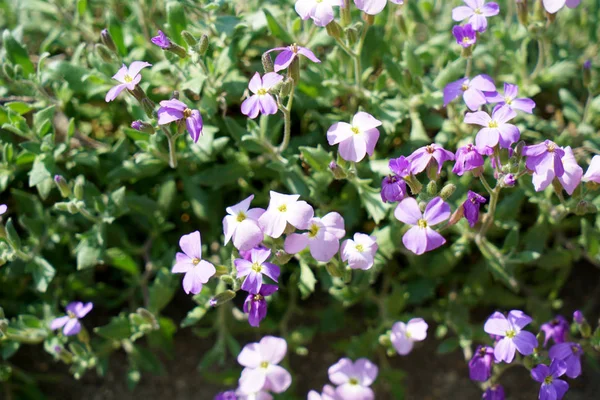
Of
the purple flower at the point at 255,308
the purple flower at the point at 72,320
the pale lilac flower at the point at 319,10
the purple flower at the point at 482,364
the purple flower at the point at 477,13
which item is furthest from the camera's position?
the purple flower at the point at 72,320

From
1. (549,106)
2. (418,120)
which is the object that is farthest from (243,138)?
(549,106)

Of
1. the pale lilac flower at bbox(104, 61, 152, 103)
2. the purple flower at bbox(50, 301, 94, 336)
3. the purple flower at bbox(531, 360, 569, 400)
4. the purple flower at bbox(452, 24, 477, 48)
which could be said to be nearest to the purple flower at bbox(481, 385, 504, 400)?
the purple flower at bbox(531, 360, 569, 400)

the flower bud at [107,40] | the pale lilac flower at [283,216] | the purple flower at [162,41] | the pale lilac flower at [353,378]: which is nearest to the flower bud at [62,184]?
the flower bud at [107,40]

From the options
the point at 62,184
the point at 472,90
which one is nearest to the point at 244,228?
the point at 62,184

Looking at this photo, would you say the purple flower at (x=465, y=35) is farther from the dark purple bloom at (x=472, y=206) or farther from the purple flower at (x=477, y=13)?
the dark purple bloom at (x=472, y=206)

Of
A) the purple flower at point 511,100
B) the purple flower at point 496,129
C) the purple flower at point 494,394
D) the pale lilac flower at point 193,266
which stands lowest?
the purple flower at point 494,394

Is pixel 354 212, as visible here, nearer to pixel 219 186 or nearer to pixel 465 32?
pixel 219 186
